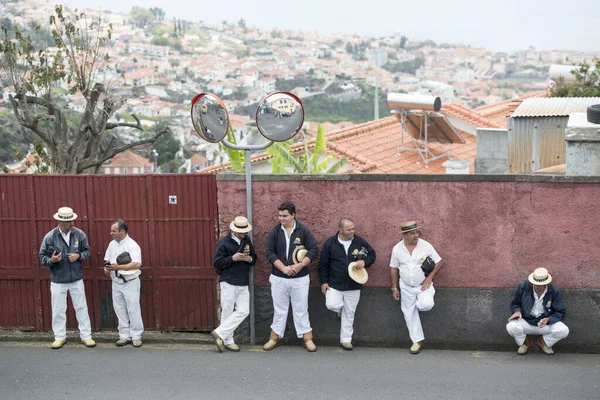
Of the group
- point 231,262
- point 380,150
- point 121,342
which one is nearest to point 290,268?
point 231,262

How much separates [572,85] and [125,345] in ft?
57.8

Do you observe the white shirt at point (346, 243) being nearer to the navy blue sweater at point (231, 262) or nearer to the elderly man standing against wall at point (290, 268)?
the elderly man standing against wall at point (290, 268)

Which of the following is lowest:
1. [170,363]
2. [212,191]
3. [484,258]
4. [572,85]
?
[170,363]

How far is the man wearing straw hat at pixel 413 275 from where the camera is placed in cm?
847

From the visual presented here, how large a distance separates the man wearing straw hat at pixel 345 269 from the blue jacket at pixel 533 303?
1.62m

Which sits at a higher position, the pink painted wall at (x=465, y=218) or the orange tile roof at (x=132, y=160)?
the pink painted wall at (x=465, y=218)

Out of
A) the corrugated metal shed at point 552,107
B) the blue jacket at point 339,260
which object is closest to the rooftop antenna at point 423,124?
the corrugated metal shed at point 552,107

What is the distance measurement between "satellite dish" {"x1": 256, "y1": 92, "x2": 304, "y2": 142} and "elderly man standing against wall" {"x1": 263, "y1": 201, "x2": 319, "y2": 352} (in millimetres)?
804

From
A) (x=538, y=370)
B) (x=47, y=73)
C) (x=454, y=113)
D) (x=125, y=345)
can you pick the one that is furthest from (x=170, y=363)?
(x=454, y=113)

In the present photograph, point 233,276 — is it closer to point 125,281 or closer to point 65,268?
point 125,281

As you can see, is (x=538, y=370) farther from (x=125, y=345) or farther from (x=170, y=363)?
(x=125, y=345)

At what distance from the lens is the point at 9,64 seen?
1466 cm

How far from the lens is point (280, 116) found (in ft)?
27.1

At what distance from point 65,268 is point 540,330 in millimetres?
5273
